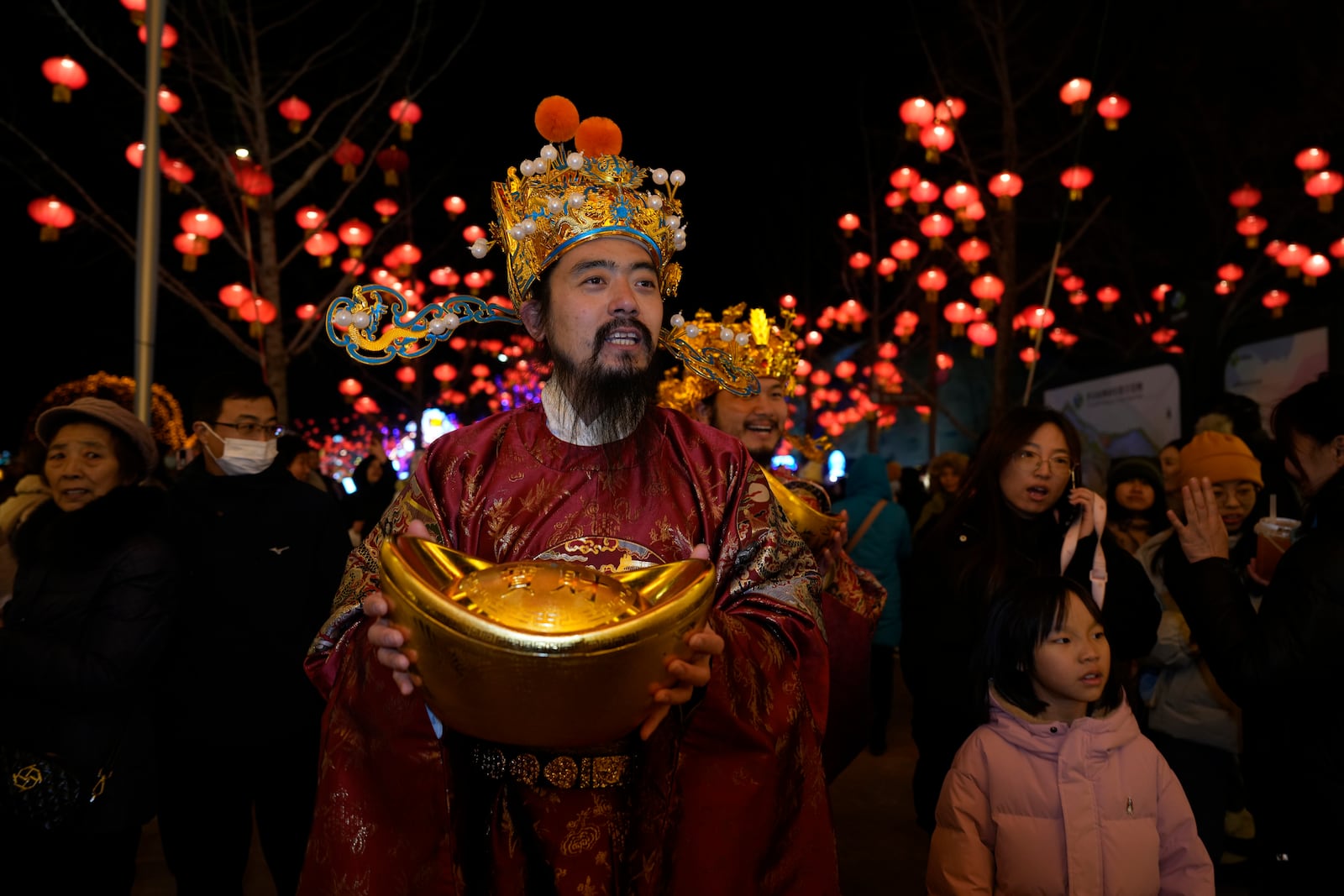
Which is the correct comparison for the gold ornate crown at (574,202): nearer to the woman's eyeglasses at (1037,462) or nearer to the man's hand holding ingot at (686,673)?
the man's hand holding ingot at (686,673)

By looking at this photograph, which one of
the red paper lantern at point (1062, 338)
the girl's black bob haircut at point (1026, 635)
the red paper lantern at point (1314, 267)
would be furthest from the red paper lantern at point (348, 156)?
the red paper lantern at point (1062, 338)

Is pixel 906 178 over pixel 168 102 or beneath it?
over

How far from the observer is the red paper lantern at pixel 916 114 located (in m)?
10.2

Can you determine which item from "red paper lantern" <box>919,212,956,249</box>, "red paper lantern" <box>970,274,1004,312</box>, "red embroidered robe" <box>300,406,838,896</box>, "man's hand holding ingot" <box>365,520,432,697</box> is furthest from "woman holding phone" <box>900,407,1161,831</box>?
"red paper lantern" <box>919,212,956,249</box>

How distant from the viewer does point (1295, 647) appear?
7.97 feet

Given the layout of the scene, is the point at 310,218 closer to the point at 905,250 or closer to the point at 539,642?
the point at 905,250

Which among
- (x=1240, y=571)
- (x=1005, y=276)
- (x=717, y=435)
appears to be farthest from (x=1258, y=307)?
(x=717, y=435)

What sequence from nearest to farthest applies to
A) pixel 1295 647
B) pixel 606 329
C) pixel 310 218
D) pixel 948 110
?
pixel 606 329
pixel 1295 647
pixel 310 218
pixel 948 110

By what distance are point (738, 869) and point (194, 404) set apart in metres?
2.74

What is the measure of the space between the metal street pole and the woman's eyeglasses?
165 inches

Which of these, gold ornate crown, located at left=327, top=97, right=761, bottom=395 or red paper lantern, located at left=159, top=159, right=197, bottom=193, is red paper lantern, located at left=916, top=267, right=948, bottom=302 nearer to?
red paper lantern, located at left=159, top=159, right=197, bottom=193

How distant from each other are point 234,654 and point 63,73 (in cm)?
662

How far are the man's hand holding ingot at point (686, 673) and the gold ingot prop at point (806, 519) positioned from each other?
66.5 inches

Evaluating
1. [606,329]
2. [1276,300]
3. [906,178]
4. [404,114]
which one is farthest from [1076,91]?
[606,329]
